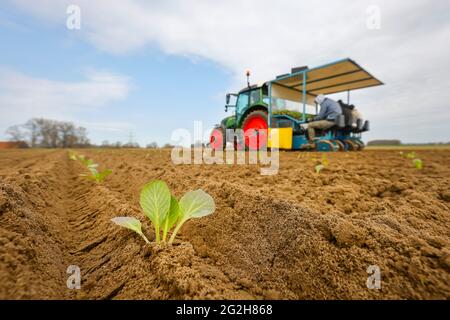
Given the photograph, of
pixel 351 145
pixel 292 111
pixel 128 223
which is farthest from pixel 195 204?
pixel 351 145

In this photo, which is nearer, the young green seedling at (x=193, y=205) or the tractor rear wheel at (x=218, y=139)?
the young green seedling at (x=193, y=205)

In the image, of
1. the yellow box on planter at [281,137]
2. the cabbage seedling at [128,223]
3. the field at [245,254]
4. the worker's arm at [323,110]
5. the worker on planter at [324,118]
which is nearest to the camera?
the field at [245,254]

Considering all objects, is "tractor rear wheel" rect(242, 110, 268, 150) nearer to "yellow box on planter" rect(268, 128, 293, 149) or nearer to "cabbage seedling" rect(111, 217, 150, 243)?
"yellow box on planter" rect(268, 128, 293, 149)

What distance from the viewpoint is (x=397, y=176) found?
294cm

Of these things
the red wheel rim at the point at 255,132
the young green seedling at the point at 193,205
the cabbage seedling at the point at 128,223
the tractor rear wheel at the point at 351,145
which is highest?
the red wheel rim at the point at 255,132

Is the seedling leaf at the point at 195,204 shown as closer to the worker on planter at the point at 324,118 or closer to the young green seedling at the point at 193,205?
the young green seedling at the point at 193,205

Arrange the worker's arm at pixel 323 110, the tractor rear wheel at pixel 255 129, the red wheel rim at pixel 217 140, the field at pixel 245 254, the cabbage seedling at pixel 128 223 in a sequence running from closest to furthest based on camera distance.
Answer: the field at pixel 245 254
the cabbage seedling at pixel 128 223
the worker's arm at pixel 323 110
the tractor rear wheel at pixel 255 129
the red wheel rim at pixel 217 140

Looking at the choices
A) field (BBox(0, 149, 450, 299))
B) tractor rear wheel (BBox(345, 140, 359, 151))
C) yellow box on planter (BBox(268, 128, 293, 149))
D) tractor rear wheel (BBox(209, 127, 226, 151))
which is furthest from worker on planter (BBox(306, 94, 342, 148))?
field (BBox(0, 149, 450, 299))

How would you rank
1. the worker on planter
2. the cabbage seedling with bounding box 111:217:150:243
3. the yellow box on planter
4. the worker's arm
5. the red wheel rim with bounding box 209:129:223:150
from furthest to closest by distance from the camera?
the red wheel rim with bounding box 209:129:223:150 → the yellow box on planter → the worker's arm → the worker on planter → the cabbage seedling with bounding box 111:217:150:243

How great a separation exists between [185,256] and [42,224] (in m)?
1.07

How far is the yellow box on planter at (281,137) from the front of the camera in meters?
6.71

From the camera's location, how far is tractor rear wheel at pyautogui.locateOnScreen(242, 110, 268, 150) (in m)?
7.29

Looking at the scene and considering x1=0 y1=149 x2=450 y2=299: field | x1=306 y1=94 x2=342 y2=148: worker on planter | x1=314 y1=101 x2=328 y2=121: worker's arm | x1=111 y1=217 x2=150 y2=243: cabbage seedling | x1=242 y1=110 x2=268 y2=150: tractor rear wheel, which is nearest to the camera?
x1=0 y1=149 x2=450 y2=299: field

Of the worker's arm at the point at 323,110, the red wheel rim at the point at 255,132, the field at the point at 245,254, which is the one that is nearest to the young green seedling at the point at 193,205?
the field at the point at 245,254
